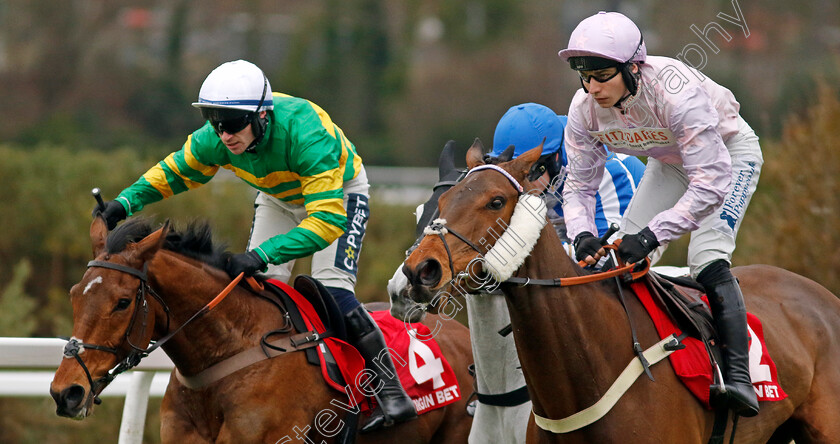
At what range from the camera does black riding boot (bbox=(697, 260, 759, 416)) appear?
14.8 feet

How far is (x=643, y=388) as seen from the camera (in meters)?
4.25

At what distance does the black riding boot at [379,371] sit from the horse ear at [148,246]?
1.11m

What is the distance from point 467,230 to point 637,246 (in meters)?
0.90

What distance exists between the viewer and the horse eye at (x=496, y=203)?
13.0 feet

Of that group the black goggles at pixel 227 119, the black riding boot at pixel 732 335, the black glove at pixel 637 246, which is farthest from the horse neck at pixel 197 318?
the black riding boot at pixel 732 335

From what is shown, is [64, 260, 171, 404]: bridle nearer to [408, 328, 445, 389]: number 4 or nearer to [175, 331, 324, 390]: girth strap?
[175, 331, 324, 390]: girth strap

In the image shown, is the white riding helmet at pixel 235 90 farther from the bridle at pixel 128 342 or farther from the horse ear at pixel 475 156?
the horse ear at pixel 475 156

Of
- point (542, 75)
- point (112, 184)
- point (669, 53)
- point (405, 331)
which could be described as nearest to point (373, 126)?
point (542, 75)

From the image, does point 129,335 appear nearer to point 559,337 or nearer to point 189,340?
point 189,340

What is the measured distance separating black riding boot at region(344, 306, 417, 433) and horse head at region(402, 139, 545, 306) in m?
1.44

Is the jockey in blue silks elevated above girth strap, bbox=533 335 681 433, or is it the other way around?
the jockey in blue silks

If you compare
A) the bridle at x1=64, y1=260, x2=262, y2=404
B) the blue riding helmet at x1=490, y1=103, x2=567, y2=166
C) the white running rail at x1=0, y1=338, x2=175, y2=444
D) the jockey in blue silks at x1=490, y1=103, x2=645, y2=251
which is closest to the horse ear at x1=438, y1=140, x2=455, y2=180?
the jockey in blue silks at x1=490, y1=103, x2=645, y2=251

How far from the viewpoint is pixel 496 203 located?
3.96 metres

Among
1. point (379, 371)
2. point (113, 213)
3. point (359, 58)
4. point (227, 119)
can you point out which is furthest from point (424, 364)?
point (359, 58)
